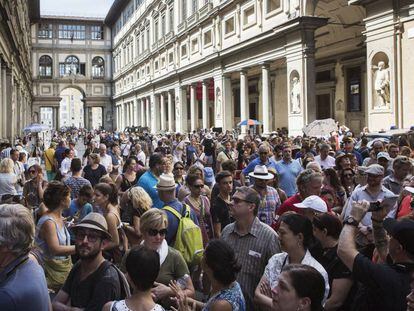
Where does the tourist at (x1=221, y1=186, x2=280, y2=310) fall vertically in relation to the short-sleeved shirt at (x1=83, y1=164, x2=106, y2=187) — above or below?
below

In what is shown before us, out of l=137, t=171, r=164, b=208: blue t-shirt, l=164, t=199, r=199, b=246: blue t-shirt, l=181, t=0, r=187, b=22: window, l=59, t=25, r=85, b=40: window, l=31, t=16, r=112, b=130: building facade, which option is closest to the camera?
l=164, t=199, r=199, b=246: blue t-shirt

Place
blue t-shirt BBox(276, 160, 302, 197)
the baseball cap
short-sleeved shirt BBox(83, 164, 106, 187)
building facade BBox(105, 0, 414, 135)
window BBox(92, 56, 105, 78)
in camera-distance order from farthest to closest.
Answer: window BBox(92, 56, 105, 78), building facade BBox(105, 0, 414, 135), short-sleeved shirt BBox(83, 164, 106, 187), blue t-shirt BBox(276, 160, 302, 197), the baseball cap

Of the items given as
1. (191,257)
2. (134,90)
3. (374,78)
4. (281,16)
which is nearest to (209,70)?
(281,16)

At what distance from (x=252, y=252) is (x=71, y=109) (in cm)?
14305

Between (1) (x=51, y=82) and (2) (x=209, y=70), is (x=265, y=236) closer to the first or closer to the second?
(2) (x=209, y=70)

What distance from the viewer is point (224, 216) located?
7.01 meters

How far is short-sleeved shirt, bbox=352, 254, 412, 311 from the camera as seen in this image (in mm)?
3270

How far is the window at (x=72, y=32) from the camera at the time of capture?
283 feet

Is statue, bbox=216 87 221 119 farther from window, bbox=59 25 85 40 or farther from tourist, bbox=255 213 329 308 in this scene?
window, bbox=59 25 85 40

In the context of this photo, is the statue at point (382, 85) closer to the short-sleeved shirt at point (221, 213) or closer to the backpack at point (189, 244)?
the short-sleeved shirt at point (221, 213)

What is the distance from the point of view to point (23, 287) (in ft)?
10.3

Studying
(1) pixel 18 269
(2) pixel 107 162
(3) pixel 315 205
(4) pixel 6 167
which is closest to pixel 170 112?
(2) pixel 107 162

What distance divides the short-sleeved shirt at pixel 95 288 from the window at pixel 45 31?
86705mm

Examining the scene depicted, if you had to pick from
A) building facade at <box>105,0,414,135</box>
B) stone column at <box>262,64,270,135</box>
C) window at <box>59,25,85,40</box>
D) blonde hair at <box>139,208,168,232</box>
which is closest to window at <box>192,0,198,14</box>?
building facade at <box>105,0,414,135</box>
